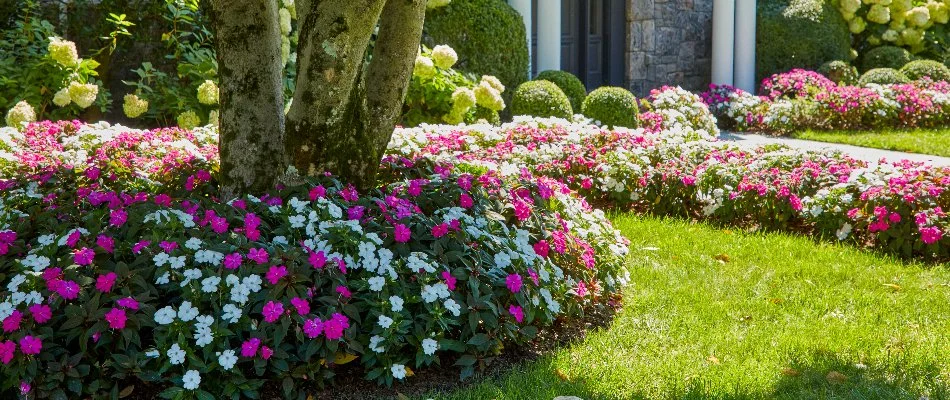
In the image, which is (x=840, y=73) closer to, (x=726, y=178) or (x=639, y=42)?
(x=639, y=42)

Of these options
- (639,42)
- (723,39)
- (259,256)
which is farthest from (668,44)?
(259,256)

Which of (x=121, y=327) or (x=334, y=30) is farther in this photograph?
(x=334, y=30)

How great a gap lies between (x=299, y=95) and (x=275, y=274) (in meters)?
1.01

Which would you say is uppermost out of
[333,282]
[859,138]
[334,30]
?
[334,30]

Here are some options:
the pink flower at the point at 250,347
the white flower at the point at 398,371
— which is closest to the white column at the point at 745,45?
the white flower at the point at 398,371

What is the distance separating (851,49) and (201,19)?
9351 mm

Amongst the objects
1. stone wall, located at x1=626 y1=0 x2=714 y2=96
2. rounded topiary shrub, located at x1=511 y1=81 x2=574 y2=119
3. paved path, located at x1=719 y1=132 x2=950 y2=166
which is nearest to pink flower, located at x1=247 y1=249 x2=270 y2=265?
paved path, located at x1=719 y1=132 x2=950 y2=166

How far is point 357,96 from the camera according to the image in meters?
4.20

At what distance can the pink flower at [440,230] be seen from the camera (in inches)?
148

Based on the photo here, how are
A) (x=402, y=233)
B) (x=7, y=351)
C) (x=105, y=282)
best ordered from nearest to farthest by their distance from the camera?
(x=7, y=351) → (x=105, y=282) → (x=402, y=233)

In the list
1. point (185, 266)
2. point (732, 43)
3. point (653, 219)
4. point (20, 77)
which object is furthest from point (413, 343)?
point (732, 43)

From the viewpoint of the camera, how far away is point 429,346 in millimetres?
3324

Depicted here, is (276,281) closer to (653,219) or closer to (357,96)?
(357,96)

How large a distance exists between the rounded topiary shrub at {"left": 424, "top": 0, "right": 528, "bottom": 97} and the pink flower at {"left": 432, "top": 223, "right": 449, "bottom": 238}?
655 centimetres
